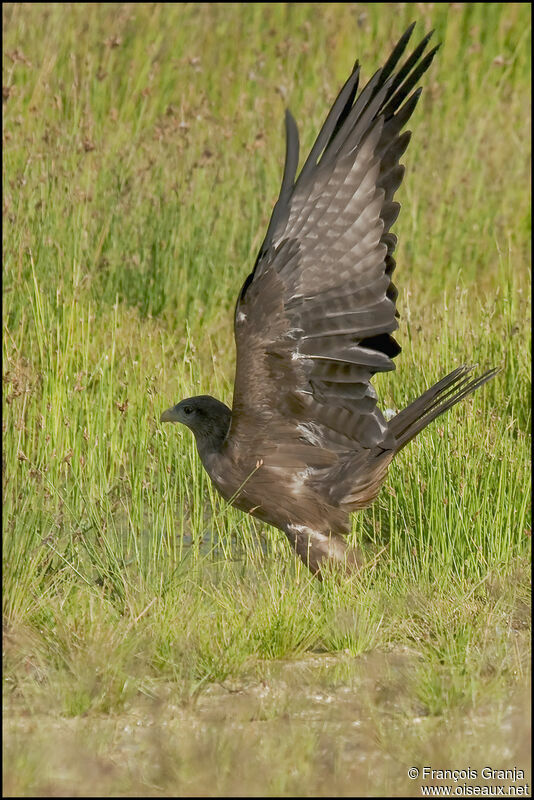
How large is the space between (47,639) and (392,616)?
4.39 feet

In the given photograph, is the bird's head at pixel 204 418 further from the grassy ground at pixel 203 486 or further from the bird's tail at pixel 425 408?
the bird's tail at pixel 425 408

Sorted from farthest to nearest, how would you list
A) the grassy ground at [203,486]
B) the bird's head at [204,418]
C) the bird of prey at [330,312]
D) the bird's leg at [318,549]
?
the bird's head at [204,418], the bird's leg at [318,549], the bird of prey at [330,312], the grassy ground at [203,486]

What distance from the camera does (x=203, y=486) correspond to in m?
5.87

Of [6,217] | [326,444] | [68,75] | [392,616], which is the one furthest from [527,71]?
[392,616]

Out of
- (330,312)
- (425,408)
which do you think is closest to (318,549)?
(425,408)

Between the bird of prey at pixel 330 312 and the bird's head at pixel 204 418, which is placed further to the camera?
the bird's head at pixel 204 418

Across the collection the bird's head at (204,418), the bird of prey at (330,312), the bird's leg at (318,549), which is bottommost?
the bird's leg at (318,549)

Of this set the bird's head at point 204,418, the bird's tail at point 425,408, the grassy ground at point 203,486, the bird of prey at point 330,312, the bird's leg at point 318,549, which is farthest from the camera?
the bird's head at point 204,418

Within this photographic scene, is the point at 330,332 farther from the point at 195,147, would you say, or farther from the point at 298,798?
the point at 195,147

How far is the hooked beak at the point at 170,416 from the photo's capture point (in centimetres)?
552

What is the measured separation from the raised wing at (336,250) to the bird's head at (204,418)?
0.42 meters

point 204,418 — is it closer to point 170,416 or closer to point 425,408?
point 170,416

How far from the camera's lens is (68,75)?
29.1 feet

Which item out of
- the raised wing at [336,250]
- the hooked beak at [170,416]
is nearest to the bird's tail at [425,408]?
the raised wing at [336,250]
